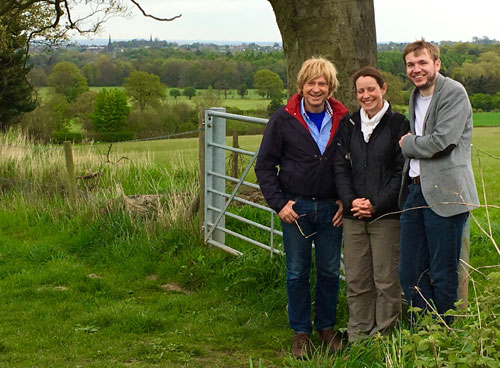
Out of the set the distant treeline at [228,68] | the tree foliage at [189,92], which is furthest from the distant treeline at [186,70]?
the tree foliage at [189,92]

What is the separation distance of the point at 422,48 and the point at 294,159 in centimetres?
113

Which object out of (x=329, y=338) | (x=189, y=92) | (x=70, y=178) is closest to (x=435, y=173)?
(x=329, y=338)

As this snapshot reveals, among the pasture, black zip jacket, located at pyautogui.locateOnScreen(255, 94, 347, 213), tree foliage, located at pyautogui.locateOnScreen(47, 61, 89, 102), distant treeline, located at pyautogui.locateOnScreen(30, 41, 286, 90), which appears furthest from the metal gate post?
tree foliage, located at pyautogui.locateOnScreen(47, 61, 89, 102)

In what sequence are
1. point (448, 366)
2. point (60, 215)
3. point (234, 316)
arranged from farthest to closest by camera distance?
1. point (60, 215)
2. point (234, 316)
3. point (448, 366)

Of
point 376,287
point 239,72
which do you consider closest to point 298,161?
point 376,287

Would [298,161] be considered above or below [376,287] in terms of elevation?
above

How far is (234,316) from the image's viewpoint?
6320mm

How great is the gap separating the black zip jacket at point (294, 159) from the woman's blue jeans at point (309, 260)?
113 millimetres

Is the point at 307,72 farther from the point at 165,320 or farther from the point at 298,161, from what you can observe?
the point at 165,320

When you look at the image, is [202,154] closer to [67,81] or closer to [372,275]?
[372,275]

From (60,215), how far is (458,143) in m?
6.22

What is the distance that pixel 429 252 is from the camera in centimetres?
482

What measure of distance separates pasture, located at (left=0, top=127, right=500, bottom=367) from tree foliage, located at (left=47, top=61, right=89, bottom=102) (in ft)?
110

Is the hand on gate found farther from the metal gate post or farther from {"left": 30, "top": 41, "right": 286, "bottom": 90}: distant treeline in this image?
{"left": 30, "top": 41, "right": 286, "bottom": 90}: distant treeline
